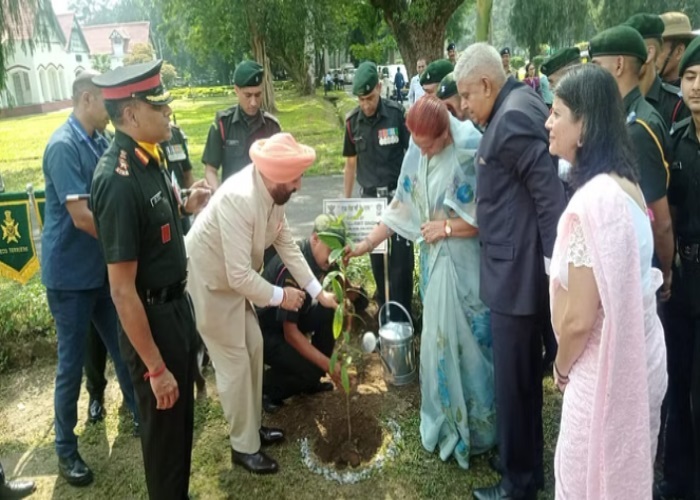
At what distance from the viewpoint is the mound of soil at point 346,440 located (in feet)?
10.1

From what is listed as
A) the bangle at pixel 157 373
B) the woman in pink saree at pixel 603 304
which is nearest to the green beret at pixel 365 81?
the woman in pink saree at pixel 603 304

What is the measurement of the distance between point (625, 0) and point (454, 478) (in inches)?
1302

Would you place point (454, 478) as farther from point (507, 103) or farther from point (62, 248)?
point (62, 248)

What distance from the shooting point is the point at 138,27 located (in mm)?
62406

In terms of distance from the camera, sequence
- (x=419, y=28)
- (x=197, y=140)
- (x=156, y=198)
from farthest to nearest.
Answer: (x=197, y=140), (x=419, y=28), (x=156, y=198)

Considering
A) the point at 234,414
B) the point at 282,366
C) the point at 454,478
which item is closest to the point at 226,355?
the point at 234,414

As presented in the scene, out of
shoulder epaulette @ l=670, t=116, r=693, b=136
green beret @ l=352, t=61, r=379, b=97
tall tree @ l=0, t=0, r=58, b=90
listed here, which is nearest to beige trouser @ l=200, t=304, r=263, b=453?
green beret @ l=352, t=61, r=379, b=97

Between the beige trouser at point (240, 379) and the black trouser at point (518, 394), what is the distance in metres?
1.27

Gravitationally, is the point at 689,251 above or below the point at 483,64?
below

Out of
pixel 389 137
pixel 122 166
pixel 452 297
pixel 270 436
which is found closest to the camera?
pixel 122 166

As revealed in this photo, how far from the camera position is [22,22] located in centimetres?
764

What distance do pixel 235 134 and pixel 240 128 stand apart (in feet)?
0.20

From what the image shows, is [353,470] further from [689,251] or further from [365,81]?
[365,81]

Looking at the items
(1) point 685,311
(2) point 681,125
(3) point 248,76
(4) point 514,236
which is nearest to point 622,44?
(2) point 681,125
